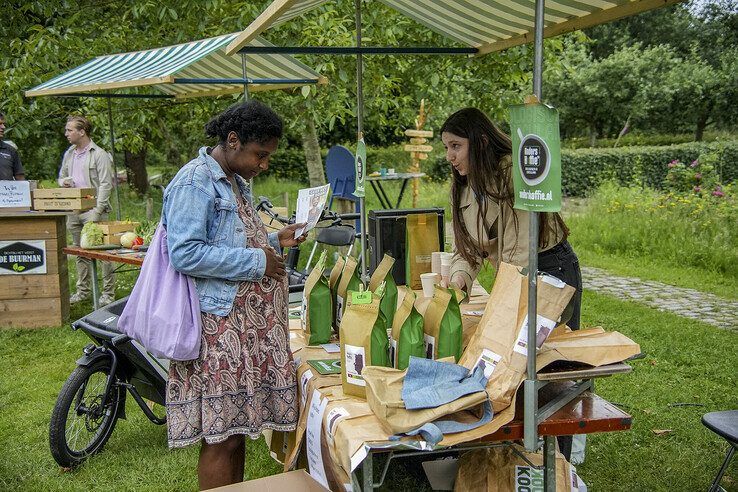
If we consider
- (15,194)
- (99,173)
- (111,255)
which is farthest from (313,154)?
(111,255)

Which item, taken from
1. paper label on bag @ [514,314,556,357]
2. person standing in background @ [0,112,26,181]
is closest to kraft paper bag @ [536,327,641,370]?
paper label on bag @ [514,314,556,357]

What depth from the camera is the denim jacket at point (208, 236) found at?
2.42m

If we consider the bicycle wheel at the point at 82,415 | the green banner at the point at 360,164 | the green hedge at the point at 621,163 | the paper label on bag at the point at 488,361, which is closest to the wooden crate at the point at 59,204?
the bicycle wheel at the point at 82,415

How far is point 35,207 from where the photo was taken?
6672mm

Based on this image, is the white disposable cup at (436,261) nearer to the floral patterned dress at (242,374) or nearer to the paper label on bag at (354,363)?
the floral patterned dress at (242,374)

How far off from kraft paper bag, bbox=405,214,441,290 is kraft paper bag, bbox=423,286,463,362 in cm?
133

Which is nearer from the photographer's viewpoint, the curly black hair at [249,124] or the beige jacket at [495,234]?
the curly black hair at [249,124]

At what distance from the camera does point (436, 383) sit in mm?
2250

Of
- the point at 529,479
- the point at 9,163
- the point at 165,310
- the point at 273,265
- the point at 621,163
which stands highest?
the point at 621,163

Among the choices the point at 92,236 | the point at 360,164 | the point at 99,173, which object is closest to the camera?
the point at 360,164

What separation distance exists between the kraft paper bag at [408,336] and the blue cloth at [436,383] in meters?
0.15

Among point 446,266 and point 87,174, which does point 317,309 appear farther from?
point 87,174

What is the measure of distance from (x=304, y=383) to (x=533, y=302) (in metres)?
1.07

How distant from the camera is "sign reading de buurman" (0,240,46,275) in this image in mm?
6609
